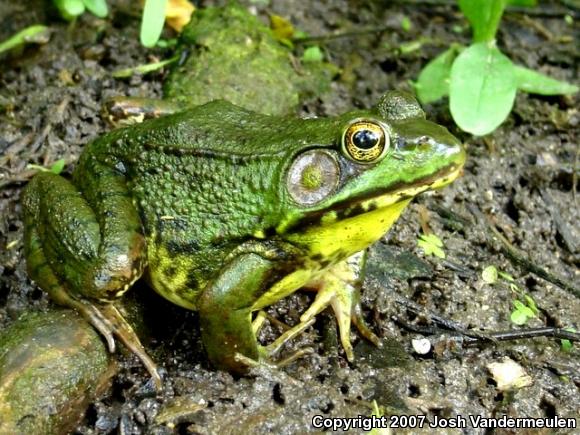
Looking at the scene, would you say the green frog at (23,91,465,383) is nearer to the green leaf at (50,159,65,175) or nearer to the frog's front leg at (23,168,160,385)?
the frog's front leg at (23,168,160,385)

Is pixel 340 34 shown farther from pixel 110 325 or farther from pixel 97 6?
pixel 110 325

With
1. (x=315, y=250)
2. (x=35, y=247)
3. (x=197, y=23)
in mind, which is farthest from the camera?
(x=197, y=23)

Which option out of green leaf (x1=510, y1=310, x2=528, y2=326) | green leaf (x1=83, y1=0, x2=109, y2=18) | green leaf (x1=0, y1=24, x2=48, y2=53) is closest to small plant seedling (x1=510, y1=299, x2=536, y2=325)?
green leaf (x1=510, y1=310, x2=528, y2=326)

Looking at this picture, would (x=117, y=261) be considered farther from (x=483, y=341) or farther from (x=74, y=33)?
(x=74, y=33)

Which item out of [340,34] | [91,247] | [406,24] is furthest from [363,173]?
[406,24]

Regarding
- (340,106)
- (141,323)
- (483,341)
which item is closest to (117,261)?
(141,323)

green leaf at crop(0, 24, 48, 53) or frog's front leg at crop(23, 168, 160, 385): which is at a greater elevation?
green leaf at crop(0, 24, 48, 53)
